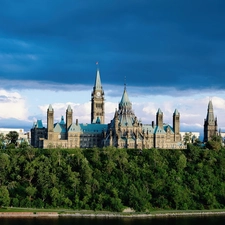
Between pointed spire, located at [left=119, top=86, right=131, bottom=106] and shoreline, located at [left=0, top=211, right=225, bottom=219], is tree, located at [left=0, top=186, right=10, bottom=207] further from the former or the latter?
pointed spire, located at [left=119, top=86, right=131, bottom=106]

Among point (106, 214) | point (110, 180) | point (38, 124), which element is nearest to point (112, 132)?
point (38, 124)

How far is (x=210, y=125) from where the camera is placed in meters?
188

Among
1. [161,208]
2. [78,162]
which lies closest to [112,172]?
[78,162]

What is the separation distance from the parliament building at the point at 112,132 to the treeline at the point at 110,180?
37.7 meters

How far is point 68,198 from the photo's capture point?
110 metres

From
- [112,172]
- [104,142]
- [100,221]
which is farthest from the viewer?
[104,142]

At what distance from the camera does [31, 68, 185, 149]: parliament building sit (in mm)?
170250

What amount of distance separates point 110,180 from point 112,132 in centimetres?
5558

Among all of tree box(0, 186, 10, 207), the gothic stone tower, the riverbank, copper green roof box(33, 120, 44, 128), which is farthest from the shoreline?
copper green roof box(33, 120, 44, 128)

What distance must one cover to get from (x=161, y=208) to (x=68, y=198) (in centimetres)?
2016

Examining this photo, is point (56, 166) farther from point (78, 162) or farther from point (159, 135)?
point (159, 135)

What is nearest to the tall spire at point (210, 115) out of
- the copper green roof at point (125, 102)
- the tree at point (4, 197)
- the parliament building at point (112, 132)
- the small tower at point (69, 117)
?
the parliament building at point (112, 132)

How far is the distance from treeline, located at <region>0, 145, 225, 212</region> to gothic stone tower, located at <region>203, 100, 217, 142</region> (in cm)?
5609

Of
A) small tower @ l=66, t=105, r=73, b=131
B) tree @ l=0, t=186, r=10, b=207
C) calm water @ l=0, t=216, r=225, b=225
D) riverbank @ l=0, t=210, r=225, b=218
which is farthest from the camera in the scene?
small tower @ l=66, t=105, r=73, b=131
